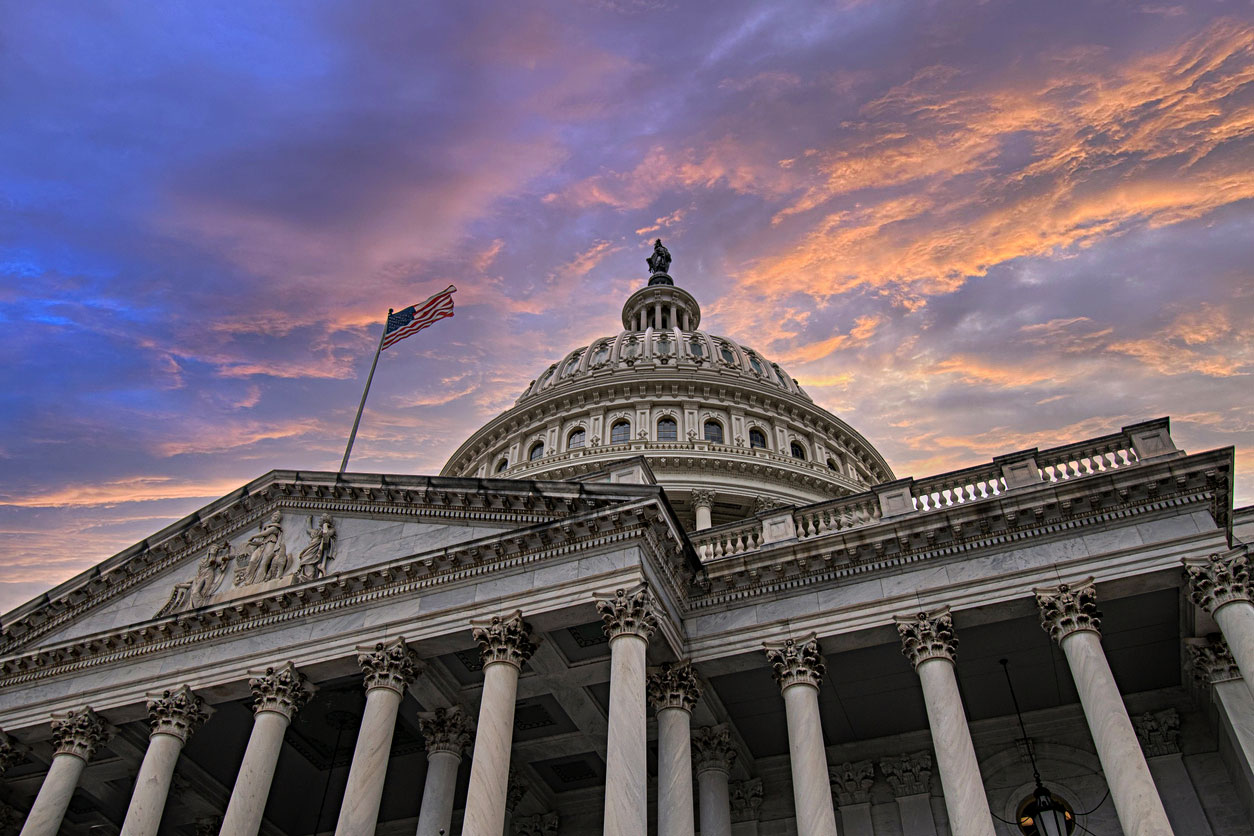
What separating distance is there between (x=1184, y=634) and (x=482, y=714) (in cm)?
1534

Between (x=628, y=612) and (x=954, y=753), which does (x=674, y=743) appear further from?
(x=954, y=753)

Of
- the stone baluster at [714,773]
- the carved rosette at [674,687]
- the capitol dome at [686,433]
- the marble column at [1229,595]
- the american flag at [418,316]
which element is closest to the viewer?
the marble column at [1229,595]

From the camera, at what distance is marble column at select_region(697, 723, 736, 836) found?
22.7 metres

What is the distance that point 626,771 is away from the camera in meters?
18.2

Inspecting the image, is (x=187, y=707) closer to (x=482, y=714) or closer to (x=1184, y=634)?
(x=482, y=714)

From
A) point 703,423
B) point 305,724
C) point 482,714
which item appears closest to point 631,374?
point 703,423

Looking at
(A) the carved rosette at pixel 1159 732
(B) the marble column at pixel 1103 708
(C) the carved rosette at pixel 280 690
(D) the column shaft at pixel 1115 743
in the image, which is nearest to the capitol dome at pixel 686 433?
(A) the carved rosette at pixel 1159 732

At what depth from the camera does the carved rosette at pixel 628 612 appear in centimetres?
2030

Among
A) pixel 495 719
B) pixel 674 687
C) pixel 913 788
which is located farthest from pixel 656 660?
pixel 913 788

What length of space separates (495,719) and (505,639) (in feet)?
6.31

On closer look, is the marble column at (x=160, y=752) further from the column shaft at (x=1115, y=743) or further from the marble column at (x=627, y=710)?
the column shaft at (x=1115, y=743)

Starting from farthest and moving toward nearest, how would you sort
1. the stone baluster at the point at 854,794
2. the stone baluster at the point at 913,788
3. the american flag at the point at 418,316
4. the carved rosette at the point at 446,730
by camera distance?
1. the american flag at the point at 418,316
2. the stone baluster at the point at 854,794
3. the carved rosette at the point at 446,730
4. the stone baluster at the point at 913,788

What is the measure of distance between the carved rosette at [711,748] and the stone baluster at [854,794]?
2.72m

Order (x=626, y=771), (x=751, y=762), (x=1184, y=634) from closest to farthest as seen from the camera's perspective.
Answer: (x=626, y=771) → (x=1184, y=634) → (x=751, y=762)
